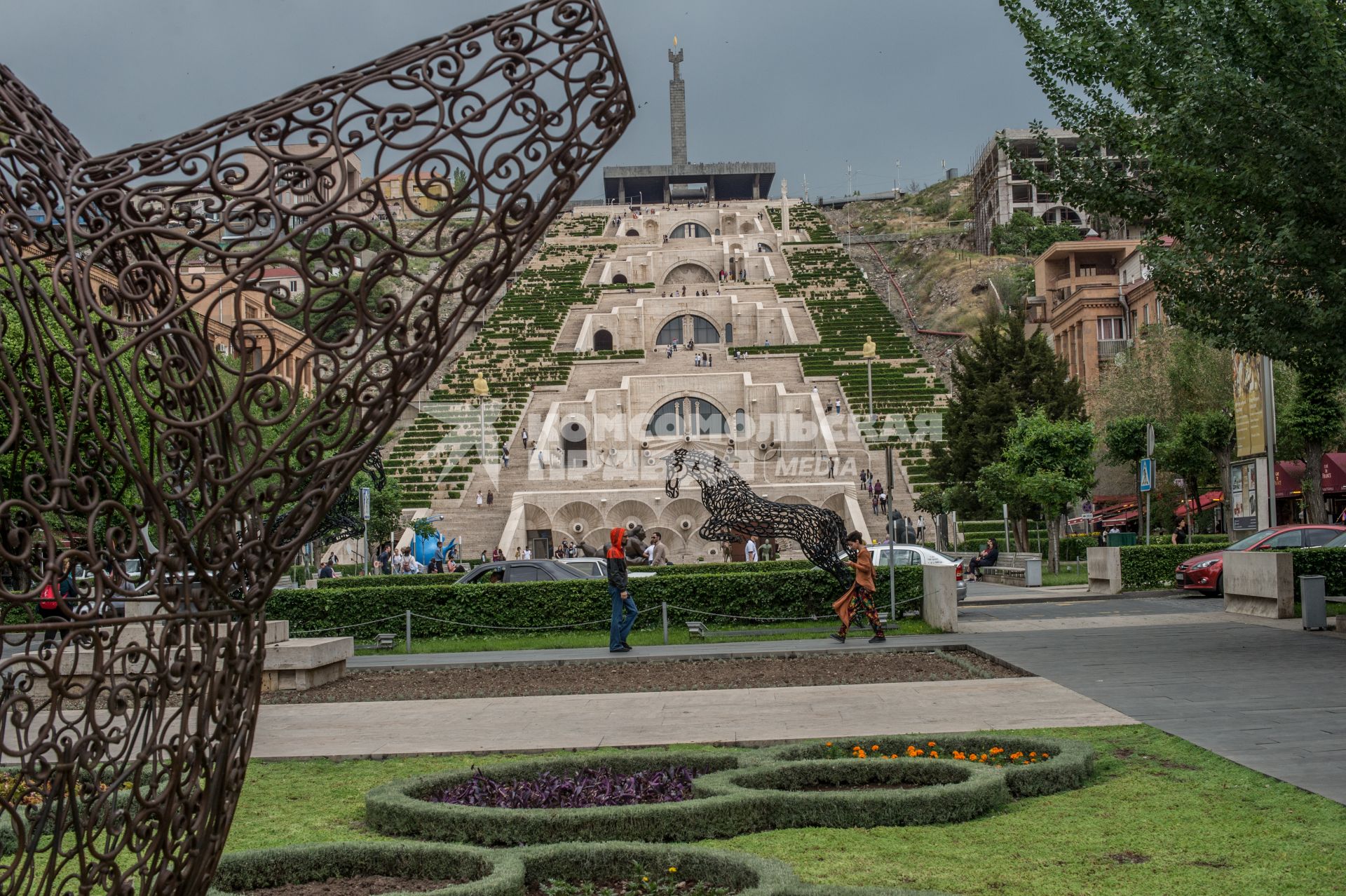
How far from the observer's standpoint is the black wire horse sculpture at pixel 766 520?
59.1ft

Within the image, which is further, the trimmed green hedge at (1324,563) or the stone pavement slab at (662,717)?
the trimmed green hedge at (1324,563)

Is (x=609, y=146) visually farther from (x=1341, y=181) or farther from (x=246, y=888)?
(x=1341, y=181)

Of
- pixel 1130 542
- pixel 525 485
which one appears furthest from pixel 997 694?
pixel 525 485

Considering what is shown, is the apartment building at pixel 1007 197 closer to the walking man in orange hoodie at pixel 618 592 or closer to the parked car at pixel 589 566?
the parked car at pixel 589 566

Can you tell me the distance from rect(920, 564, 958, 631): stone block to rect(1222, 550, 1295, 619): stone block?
433 cm

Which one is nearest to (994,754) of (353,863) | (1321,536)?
(353,863)

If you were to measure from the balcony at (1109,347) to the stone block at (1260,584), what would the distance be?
130 ft

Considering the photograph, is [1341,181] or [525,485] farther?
[525,485]

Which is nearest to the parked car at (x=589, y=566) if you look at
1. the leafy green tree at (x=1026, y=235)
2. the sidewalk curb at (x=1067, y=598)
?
the sidewalk curb at (x=1067, y=598)

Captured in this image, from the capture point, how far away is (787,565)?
21922 millimetres

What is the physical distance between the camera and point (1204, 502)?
40.8 m

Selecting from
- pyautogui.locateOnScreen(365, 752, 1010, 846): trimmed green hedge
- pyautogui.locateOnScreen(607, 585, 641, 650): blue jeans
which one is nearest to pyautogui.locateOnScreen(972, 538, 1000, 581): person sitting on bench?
pyautogui.locateOnScreen(607, 585, 641, 650): blue jeans

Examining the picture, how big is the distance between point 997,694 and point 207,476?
8996mm

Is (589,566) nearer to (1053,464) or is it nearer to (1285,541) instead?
(1285,541)
